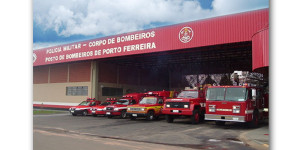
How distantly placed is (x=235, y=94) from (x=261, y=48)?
272 centimetres

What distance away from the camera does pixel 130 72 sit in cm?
3703

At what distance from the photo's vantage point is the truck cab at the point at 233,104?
13986 mm

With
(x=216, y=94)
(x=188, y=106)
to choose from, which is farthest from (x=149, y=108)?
(x=216, y=94)

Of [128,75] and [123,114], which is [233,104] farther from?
[128,75]

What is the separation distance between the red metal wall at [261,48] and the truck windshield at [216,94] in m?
2.17

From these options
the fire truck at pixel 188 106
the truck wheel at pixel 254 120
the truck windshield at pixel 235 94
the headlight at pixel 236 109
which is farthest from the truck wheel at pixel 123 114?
the truck wheel at pixel 254 120

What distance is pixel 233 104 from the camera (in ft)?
46.5

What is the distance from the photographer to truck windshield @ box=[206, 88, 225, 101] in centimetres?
1476

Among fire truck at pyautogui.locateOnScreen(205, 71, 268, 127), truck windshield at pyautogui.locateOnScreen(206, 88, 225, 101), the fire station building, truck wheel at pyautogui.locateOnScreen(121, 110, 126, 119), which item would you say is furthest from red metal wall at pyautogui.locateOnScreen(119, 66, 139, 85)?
fire truck at pyautogui.locateOnScreen(205, 71, 268, 127)
